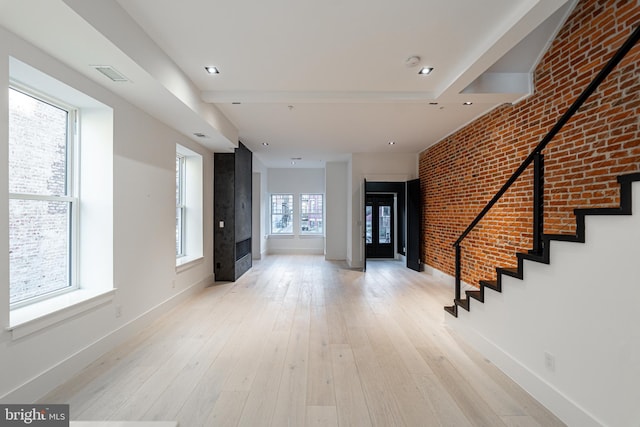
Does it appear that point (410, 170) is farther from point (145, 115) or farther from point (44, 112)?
point (44, 112)

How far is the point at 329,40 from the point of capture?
8.70ft

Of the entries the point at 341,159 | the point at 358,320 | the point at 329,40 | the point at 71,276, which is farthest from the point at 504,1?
the point at 341,159

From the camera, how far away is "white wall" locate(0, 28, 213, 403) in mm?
1956

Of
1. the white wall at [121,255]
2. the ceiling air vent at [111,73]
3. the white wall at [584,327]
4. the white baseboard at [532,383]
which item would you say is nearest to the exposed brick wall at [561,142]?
the white wall at [584,327]

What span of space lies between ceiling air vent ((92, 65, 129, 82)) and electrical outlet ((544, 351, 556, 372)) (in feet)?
12.9

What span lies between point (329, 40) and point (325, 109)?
1.59m

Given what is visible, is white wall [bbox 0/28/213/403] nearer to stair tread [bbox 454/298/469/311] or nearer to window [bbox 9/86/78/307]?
window [bbox 9/86/78/307]

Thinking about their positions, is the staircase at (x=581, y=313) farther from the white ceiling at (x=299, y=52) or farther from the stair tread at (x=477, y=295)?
the white ceiling at (x=299, y=52)

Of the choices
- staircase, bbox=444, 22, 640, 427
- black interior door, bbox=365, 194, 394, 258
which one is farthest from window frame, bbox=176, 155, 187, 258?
black interior door, bbox=365, 194, 394, 258

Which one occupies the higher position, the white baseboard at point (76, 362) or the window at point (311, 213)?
the window at point (311, 213)

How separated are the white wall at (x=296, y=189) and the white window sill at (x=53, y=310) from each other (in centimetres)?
715

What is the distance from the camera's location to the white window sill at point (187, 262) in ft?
14.7

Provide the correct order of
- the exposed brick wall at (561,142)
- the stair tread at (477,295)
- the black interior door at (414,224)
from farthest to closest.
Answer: the black interior door at (414,224)
the stair tread at (477,295)
the exposed brick wall at (561,142)

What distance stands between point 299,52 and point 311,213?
7518mm
